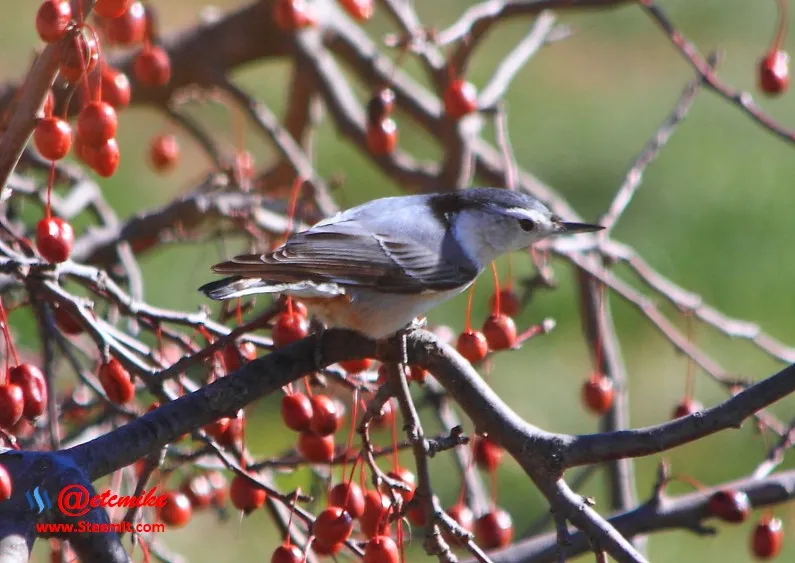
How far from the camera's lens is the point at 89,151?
6.72ft

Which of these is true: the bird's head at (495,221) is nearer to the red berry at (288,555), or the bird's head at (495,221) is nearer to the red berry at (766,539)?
the red berry at (766,539)

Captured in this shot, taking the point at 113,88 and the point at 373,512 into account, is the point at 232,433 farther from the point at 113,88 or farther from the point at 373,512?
the point at 113,88

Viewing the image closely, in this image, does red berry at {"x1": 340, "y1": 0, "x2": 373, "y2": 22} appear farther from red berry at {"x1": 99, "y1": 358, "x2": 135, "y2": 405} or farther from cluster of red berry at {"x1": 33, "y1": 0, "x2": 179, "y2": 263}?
red berry at {"x1": 99, "y1": 358, "x2": 135, "y2": 405}

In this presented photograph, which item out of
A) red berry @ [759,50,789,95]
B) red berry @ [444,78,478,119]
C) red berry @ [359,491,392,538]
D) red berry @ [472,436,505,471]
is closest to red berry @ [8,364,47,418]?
red berry @ [359,491,392,538]

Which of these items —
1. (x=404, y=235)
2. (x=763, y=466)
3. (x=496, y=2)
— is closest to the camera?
(x=763, y=466)

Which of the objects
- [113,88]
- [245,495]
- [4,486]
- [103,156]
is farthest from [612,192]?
[4,486]

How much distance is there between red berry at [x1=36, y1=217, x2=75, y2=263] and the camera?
80.0 inches

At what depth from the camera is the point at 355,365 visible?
7.54 feet

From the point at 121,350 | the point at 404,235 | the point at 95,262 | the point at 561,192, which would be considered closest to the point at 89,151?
the point at 121,350

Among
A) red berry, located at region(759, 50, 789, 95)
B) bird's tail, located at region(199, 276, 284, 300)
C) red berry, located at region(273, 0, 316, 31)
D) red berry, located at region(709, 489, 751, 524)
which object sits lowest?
red berry, located at region(709, 489, 751, 524)

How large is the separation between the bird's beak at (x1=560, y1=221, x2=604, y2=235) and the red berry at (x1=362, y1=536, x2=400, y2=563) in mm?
1070

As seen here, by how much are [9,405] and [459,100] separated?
5.26 ft

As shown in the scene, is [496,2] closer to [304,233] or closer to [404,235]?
[404,235]

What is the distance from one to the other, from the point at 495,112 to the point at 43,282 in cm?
155
